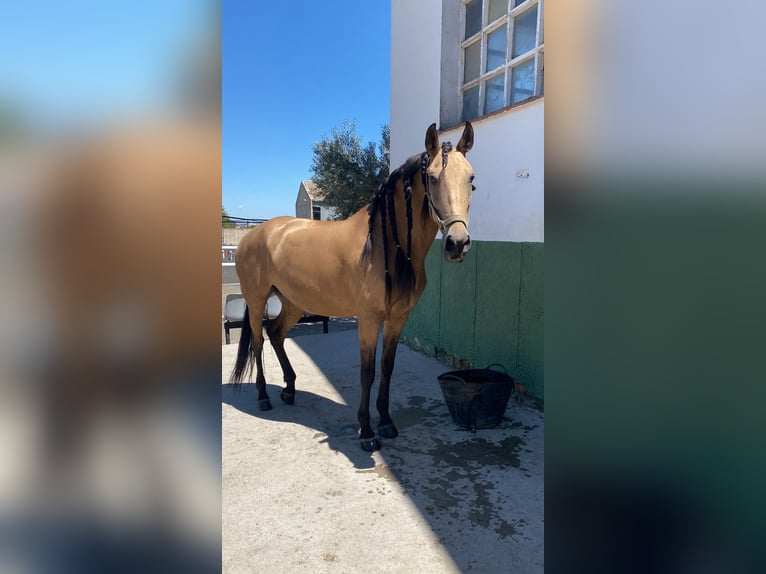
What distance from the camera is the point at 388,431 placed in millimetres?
3123

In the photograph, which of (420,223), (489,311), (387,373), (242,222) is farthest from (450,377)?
(242,222)

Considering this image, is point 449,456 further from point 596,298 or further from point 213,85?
point 213,85

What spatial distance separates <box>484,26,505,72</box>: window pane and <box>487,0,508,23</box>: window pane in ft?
0.45

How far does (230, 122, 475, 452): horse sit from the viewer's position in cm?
247

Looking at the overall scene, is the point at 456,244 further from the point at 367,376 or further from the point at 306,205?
the point at 306,205

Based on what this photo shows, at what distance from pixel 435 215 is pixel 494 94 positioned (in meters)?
2.56

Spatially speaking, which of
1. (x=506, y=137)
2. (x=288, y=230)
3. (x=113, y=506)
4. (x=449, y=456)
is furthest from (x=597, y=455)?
(x=506, y=137)

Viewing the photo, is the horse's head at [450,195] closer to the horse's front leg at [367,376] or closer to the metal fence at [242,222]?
the horse's front leg at [367,376]

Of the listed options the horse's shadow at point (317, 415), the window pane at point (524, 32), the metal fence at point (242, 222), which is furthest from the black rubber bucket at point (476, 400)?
the metal fence at point (242, 222)

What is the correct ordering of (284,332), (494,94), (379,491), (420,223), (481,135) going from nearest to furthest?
(379,491) → (420,223) → (284,332) → (481,135) → (494,94)

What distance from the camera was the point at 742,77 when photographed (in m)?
0.41

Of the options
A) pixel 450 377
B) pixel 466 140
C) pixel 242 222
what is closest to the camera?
pixel 466 140

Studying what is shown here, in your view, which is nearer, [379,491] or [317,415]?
[379,491]

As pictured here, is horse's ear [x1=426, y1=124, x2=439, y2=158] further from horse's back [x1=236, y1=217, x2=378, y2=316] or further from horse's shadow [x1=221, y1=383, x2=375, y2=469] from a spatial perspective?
horse's shadow [x1=221, y1=383, x2=375, y2=469]
